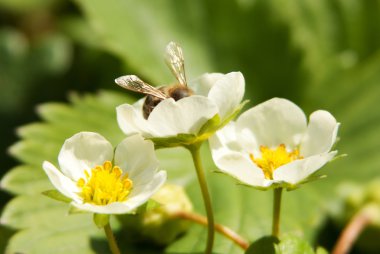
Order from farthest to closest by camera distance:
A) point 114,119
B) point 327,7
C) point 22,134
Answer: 1. point 327,7
2. point 114,119
3. point 22,134

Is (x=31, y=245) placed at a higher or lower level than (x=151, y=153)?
lower

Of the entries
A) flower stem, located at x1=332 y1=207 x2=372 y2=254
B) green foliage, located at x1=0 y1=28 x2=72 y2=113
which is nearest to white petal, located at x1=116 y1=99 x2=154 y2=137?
flower stem, located at x1=332 y1=207 x2=372 y2=254

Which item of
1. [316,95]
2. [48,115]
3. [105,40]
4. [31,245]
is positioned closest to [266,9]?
[316,95]

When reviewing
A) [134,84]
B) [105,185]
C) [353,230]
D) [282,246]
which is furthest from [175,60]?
[353,230]

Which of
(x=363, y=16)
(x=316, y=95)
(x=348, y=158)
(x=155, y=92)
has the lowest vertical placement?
(x=348, y=158)

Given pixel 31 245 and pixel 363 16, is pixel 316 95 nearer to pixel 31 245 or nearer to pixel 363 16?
pixel 363 16

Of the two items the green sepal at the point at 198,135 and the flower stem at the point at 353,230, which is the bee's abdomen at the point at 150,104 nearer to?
the green sepal at the point at 198,135

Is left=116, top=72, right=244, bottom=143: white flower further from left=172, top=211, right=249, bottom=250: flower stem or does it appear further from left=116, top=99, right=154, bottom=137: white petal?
left=172, top=211, right=249, bottom=250: flower stem
